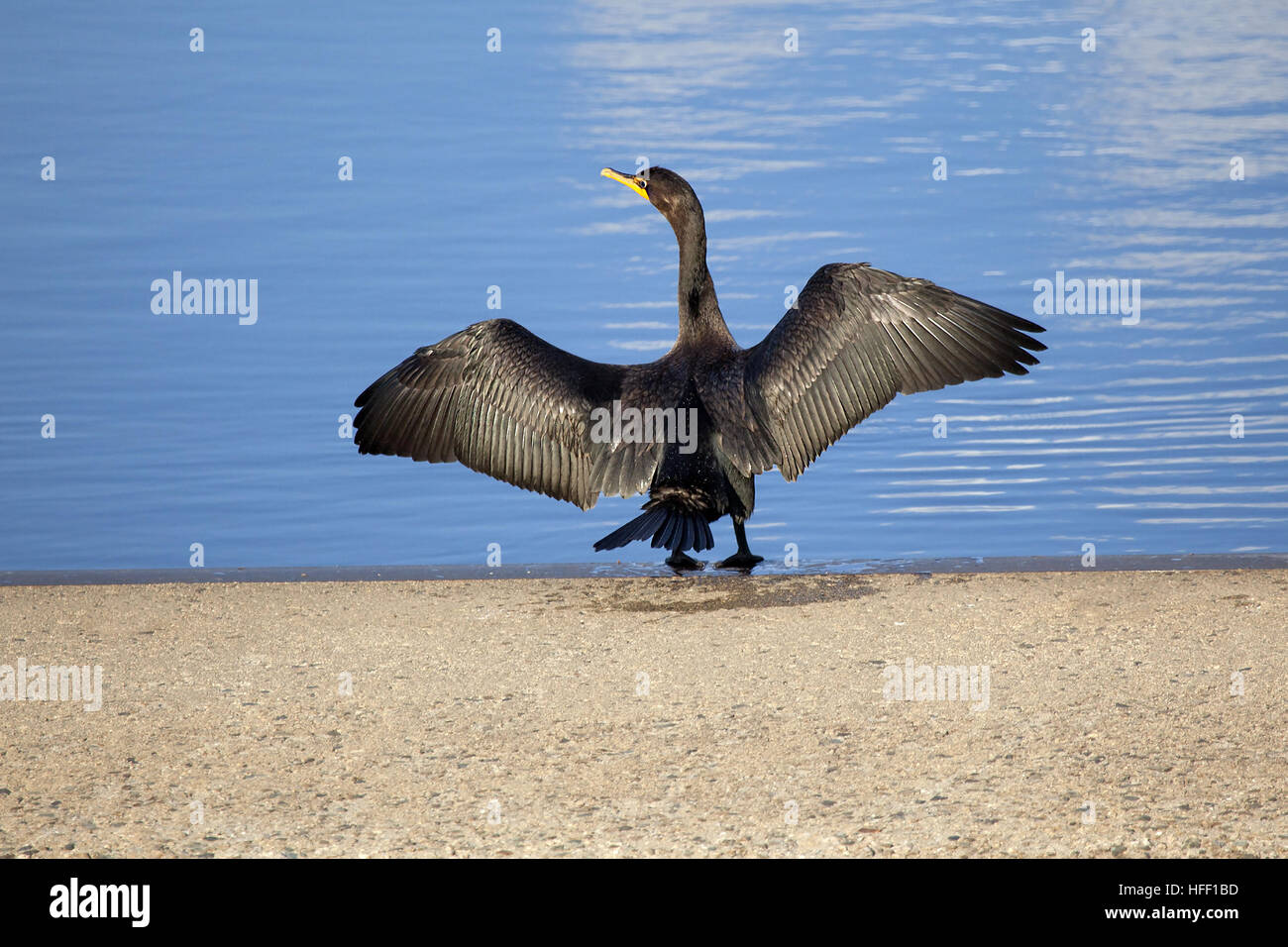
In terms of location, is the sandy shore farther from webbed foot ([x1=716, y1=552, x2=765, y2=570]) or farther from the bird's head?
the bird's head

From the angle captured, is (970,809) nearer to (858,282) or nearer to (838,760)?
(838,760)

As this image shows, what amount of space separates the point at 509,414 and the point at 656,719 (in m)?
2.27

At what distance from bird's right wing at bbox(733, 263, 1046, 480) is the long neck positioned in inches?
17.8

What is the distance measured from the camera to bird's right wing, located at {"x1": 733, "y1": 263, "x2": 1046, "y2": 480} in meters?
6.04

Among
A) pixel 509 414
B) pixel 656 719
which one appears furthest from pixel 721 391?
pixel 656 719

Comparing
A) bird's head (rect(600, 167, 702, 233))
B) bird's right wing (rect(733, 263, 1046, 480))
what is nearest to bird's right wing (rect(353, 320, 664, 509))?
bird's right wing (rect(733, 263, 1046, 480))

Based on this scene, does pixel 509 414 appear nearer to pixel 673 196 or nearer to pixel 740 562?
pixel 740 562

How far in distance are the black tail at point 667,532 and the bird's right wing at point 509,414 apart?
0.28 m

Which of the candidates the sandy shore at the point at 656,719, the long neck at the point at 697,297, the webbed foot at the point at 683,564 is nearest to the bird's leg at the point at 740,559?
the webbed foot at the point at 683,564

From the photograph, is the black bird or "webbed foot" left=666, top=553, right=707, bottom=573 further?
"webbed foot" left=666, top=553, right=707, bottom=573

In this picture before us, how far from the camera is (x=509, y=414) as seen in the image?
20.6ft

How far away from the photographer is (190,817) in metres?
3.72

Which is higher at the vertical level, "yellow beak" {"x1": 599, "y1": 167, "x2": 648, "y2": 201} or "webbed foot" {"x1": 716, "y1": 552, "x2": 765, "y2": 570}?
"yellow beak" {"x1": 599, "y1": 167, "x2": 648, "y2": 201}

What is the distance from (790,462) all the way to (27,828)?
3398 mm
